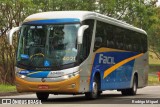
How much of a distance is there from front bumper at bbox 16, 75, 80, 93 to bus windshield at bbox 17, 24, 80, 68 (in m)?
0.62

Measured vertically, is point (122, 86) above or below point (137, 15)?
below

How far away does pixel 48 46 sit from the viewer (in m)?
18.1

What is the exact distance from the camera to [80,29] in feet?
58.5

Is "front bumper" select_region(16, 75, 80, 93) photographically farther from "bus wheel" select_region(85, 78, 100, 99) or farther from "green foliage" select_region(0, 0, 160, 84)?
"green foliage" select_region(0, 0, 160, 84)

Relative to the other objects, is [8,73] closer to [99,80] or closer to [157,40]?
[99,80]

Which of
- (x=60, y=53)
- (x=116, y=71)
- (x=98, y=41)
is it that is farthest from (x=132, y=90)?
(x=60, y=53)

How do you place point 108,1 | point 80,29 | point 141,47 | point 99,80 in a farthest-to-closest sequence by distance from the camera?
1. point 108,1
2. point 141,47
3. point 99,80
4. point 80,29

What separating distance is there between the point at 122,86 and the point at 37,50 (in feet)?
23.5

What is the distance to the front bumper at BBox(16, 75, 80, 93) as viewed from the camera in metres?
17.8

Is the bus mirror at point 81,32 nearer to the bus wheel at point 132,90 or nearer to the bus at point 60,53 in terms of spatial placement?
the bus at point 60,53

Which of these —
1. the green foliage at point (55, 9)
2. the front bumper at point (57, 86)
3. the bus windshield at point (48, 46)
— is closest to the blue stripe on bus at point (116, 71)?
the front bumper at point (57, 86)

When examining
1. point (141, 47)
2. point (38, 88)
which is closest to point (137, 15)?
point (141, 47)

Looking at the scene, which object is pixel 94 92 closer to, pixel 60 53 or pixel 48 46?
pixel 60 53

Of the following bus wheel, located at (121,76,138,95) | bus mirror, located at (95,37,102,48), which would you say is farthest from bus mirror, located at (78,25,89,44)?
bus wheel, located at (121,76,138,95)
